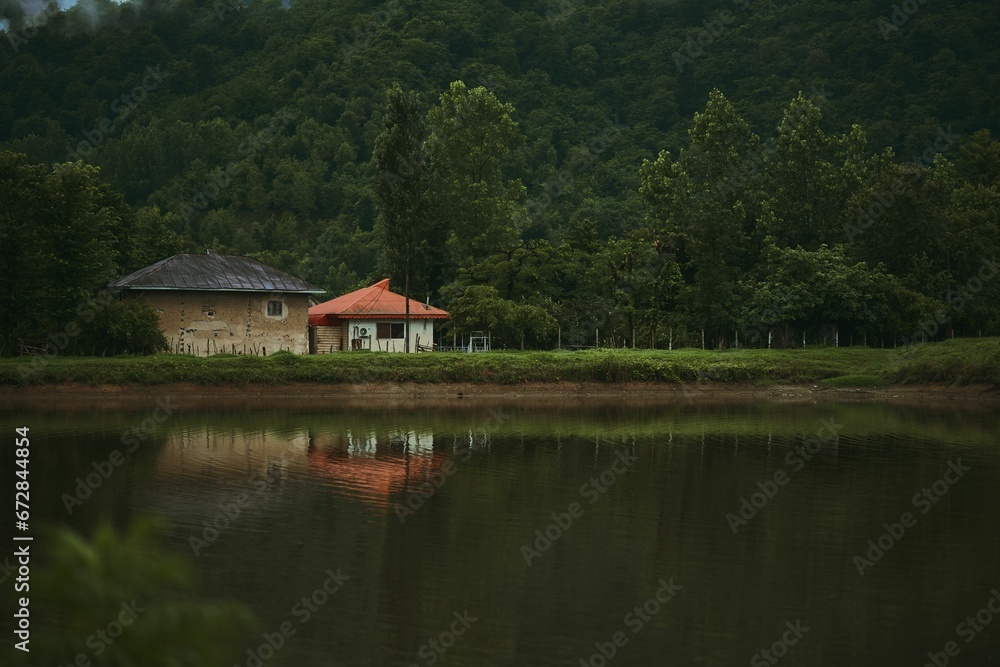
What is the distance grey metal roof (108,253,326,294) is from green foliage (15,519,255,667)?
57.6m

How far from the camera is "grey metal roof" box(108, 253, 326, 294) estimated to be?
201 ft

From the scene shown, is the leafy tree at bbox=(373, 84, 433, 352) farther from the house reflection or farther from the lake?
the house reflection

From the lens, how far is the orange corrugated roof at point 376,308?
68.5 meters

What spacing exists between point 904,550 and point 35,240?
45099mm

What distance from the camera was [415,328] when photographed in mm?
69312

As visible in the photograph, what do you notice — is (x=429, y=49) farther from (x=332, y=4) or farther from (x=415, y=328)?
(x=415, y=328)

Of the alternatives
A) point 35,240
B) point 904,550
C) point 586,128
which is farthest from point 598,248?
point 586,128

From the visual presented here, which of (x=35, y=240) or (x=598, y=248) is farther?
(x=598, y=248)

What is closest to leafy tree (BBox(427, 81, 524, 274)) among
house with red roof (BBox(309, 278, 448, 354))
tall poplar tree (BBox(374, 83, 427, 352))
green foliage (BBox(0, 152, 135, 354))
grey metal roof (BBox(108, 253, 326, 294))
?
tall poplar tree (BBox(374, 83, 427, 352))

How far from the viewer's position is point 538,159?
423ft

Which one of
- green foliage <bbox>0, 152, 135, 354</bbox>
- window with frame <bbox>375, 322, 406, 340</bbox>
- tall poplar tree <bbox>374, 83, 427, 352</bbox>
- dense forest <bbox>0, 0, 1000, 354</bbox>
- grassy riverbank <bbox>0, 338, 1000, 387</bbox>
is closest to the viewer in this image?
grassy riverbank <bbox>0, 338, 1000, 387</bbox>

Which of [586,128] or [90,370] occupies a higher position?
[586,128]

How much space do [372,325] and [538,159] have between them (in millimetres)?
63909

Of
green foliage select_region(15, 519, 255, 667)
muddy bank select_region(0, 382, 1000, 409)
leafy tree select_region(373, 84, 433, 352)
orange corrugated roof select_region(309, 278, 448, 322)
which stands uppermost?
leafy tree select_region(373, 84, 433, 352)
